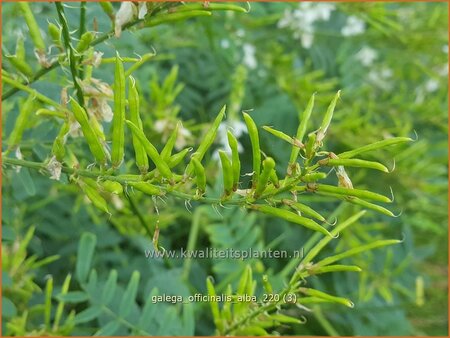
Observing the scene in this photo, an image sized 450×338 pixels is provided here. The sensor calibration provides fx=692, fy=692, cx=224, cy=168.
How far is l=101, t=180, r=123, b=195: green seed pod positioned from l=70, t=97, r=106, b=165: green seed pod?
1 centimetres

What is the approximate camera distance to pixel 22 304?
0.65 meters

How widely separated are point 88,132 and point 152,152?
39mm

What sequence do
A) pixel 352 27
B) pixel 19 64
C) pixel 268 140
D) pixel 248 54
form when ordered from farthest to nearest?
pixel 352 27
pixel 248 54
pixel 268 140
pixel 19 64

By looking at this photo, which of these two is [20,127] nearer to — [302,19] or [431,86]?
[302,19]

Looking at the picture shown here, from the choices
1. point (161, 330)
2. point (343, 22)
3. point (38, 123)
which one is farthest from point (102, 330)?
point (343, 22)

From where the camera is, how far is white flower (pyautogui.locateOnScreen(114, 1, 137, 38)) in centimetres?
39

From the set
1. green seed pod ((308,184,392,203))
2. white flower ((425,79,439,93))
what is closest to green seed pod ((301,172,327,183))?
green seed pod ((308,184,392,203))

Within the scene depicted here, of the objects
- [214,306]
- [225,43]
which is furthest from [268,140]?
[214,306]

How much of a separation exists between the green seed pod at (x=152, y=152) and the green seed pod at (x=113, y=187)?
0.03 metres

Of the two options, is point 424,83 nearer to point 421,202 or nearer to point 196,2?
point 421,202

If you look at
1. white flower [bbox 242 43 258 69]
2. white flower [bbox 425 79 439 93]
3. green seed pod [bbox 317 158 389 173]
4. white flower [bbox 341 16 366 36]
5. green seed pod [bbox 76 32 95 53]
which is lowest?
white flower [bbox 425 79 439 93]

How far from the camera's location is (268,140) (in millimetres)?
844

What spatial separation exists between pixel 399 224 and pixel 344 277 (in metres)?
0.17

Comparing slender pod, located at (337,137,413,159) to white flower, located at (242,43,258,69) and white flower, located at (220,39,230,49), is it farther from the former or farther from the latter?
white flower, located at (242,43,258,69)
